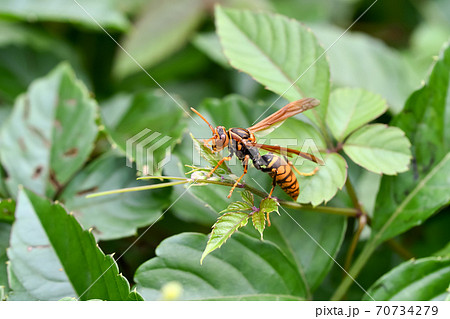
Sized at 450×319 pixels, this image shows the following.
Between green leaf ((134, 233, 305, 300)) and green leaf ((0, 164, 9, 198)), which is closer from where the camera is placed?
green leaf ((134, 233, 305, 300))

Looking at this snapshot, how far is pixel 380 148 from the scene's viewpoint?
919mm

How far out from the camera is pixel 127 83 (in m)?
1.67

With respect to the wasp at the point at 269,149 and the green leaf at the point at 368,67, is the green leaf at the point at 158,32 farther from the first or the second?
the wasp at the point at 269,149

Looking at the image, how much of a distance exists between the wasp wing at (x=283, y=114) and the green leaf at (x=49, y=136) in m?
0.45

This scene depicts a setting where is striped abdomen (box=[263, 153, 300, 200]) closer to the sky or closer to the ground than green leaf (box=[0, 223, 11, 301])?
closer to the sky

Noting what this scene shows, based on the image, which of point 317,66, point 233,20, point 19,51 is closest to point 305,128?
point 317,66


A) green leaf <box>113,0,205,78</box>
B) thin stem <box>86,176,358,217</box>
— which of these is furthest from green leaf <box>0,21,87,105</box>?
thin stem <box>86,176,358,217</box>

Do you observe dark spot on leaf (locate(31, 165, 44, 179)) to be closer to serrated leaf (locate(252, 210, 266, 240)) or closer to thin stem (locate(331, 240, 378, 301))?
serrated leaf (locate(252, 210, 266, 240))

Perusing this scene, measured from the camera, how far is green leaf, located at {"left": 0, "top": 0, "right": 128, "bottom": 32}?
1.47 meters

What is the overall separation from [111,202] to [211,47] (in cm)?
74

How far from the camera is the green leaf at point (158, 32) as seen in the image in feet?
5.09

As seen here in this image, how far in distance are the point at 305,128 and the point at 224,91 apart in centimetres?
72

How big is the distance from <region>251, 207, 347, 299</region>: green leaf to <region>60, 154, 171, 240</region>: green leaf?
26cm

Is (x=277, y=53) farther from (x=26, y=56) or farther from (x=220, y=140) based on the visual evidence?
(x=26, y=56)
